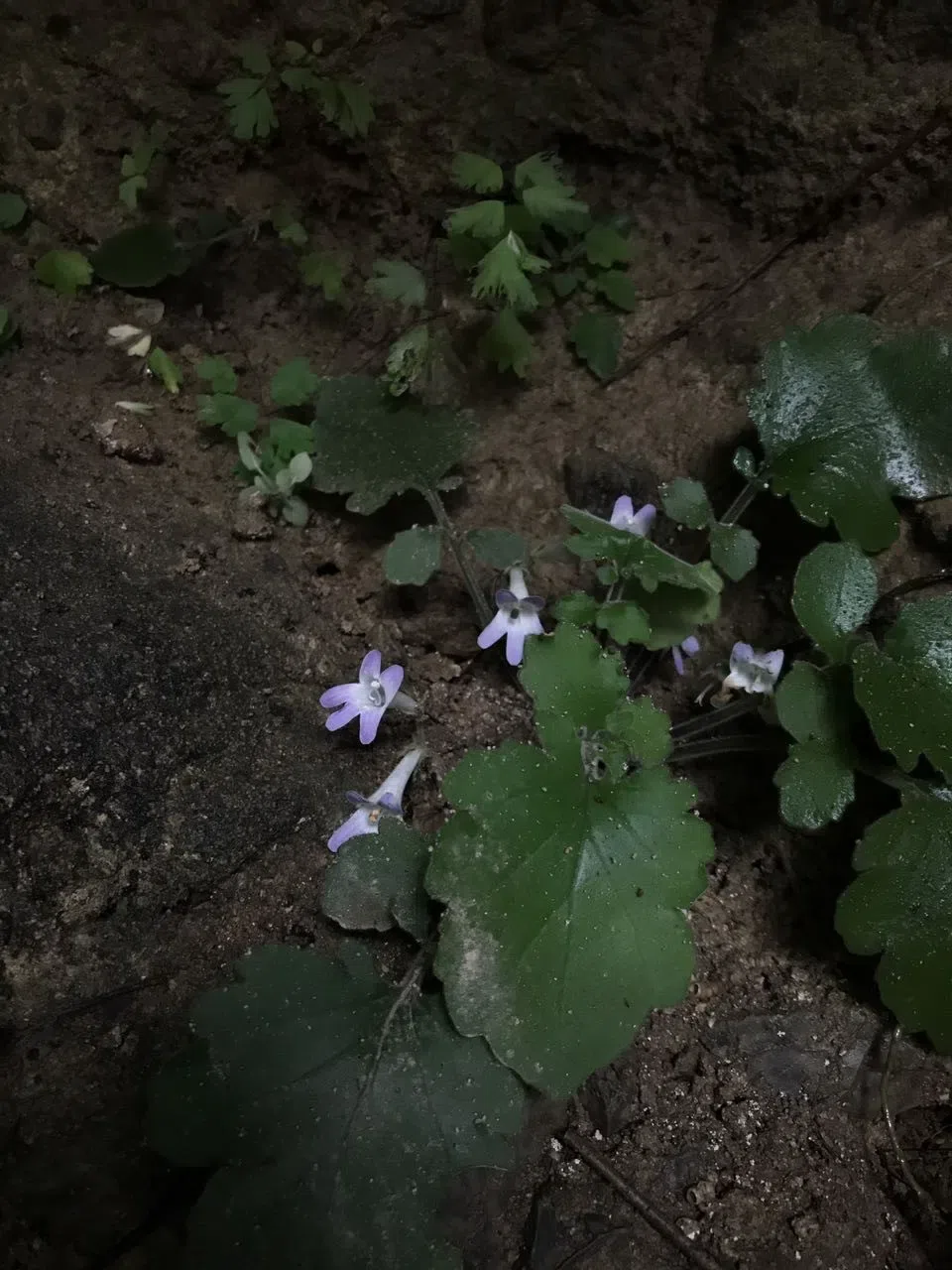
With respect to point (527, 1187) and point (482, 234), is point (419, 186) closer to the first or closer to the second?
point (482, 234)

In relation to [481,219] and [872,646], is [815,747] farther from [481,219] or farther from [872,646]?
[481,219]

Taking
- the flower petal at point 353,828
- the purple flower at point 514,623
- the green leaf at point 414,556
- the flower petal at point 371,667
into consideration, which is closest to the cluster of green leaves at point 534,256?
the green leaf at point 414,556

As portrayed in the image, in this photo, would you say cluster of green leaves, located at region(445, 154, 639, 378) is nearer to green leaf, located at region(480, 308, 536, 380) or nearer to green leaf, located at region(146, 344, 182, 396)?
green leaf, located at region(480, 308, 536, 380)

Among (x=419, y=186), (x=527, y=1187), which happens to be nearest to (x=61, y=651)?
(x=527, y=1187)

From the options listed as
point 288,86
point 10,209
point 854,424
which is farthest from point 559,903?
point 10,209

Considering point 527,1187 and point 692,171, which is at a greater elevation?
point 692,171

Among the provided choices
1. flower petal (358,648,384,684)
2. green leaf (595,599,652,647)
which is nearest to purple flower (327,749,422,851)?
flower petal (358,648,384,684)
